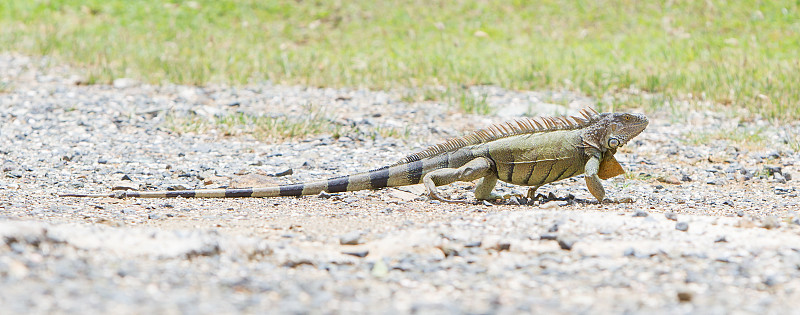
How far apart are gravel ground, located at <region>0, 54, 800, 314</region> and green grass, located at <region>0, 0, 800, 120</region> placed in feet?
5.39

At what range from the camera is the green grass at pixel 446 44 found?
10633 mm

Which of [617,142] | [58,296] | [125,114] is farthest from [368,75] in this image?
[58,296]

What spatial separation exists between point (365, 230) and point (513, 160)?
1.83 meters

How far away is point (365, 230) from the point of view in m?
4.57

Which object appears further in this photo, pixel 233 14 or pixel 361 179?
pixel 233 14

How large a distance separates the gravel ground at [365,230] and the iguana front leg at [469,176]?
0.53ft

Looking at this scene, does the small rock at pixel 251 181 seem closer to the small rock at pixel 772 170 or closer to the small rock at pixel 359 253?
the small rock at pixel 359 253

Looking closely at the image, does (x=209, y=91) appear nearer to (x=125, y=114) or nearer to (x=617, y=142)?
(x=125, y=114)

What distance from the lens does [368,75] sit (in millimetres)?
11141

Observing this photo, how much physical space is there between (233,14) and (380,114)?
7.18m

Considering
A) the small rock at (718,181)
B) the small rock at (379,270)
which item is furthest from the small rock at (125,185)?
the small rock at (718,181)

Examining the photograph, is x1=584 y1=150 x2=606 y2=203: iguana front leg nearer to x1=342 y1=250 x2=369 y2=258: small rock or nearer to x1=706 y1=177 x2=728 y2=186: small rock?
x1=706 y1=177 x2=728 y2=186: small rock

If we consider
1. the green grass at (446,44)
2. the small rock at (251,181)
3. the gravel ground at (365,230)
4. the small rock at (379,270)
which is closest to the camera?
the gravel ground at (365,230)

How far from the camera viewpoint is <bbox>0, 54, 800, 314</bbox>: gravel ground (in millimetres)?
3178
